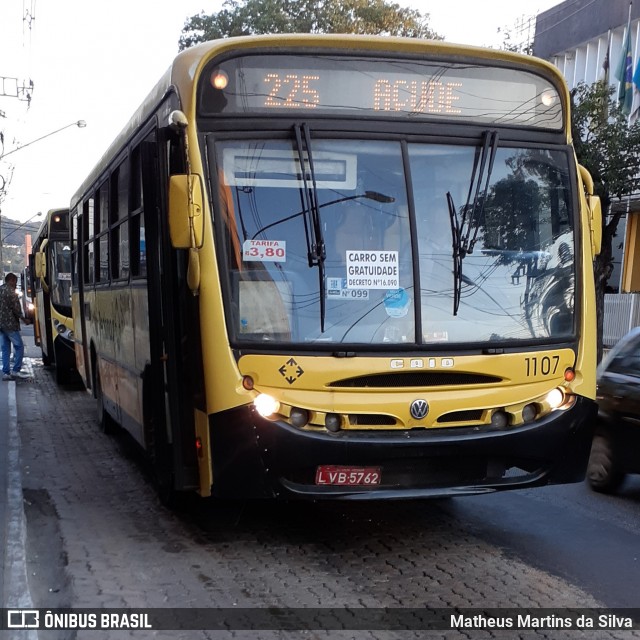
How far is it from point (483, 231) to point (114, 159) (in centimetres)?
423

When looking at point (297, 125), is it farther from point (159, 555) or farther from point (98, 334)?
point (98, 334)

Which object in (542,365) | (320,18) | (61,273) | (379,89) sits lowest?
(542,365)

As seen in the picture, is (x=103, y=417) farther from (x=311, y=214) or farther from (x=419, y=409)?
(x=419, y=409)

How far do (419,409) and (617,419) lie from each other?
107 inches

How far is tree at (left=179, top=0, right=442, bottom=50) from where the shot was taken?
35.8m

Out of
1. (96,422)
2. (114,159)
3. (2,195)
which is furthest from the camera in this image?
(2,195)

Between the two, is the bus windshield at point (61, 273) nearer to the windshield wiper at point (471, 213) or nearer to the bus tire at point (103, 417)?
the bus tire at point (103, 417)

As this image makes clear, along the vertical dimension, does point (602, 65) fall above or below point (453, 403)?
above

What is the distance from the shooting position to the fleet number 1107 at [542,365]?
5.85m

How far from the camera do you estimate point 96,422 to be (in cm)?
1241

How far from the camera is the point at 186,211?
5461 mm

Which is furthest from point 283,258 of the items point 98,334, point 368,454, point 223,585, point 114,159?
point 98,334

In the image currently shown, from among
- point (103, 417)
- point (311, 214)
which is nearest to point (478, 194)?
point (311, 214)

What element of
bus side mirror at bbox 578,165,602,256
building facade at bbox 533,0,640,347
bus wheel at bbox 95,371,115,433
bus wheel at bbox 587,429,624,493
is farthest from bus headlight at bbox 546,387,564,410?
building facade at bbox 533,0,640,347
